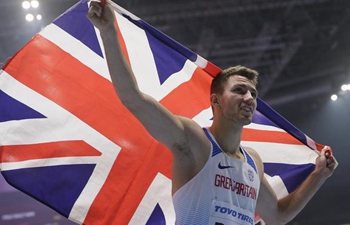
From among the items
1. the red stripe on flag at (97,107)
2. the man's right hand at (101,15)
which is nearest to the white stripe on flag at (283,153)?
the red stripe on flag at (97,107)

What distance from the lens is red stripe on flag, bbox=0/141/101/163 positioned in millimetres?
2131

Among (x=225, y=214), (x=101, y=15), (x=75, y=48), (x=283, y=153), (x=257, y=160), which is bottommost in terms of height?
(x=225, y=214)

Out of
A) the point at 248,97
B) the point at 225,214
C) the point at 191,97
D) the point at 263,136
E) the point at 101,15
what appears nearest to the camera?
the point at 101,15

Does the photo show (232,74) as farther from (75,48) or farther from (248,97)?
(75,48)

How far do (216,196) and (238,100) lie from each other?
1.42 feet

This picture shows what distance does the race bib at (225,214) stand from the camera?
1.92 m

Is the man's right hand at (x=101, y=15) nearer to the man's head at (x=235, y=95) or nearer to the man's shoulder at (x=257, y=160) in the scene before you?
the man's head at (x=235, y=95)

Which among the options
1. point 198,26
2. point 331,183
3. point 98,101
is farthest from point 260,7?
point 98,101

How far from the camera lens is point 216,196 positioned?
194 centimetres

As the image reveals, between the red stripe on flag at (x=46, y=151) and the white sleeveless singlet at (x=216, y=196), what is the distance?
1.64ft

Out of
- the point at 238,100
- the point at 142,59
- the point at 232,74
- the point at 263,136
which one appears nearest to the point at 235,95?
the point at 238,100

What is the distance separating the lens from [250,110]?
2.12 m

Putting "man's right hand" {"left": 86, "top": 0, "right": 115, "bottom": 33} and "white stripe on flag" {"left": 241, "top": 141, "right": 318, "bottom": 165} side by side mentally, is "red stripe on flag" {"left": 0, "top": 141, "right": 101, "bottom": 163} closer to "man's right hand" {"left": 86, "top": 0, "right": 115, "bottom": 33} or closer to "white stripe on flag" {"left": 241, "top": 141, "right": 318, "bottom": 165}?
"man's right hand" {"left": 86, "top": 0, "right": 115, "bottom": 33}

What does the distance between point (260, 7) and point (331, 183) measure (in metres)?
4.48
